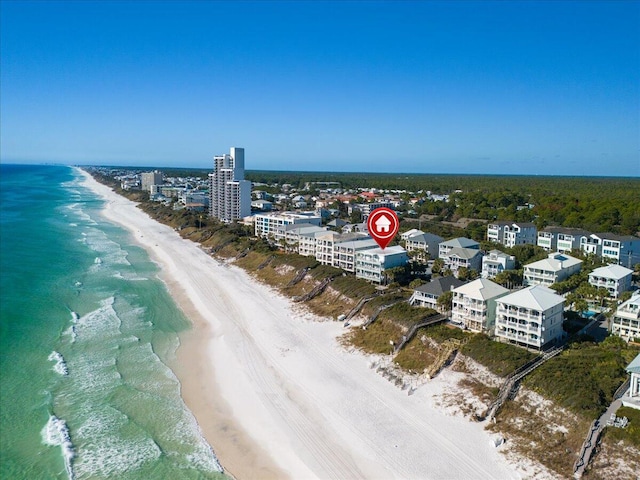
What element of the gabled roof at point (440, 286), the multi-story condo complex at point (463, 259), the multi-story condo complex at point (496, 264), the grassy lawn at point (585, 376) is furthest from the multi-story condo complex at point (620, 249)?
the grassy lawn at point (585, 376)

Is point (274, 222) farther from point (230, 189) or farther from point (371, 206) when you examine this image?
point (371, 206)

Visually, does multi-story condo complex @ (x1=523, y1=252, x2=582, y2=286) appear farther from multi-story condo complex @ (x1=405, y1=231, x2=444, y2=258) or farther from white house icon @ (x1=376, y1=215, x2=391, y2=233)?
white house icon @ (x1=376, y1=215, x2=391, y2=233)

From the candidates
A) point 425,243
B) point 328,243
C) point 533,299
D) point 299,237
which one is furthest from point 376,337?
point 299,237

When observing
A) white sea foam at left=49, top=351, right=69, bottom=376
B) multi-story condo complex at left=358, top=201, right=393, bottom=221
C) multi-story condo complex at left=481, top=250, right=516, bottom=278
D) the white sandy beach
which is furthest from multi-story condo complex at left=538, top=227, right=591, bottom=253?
white sea foam at left=49, top=351, right=69, bottom=376

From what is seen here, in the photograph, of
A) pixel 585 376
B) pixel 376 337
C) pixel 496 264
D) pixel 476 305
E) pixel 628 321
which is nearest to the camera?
pixel 585 376

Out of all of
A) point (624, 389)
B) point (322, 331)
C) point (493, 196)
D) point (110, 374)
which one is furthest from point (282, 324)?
point (493, 196)
